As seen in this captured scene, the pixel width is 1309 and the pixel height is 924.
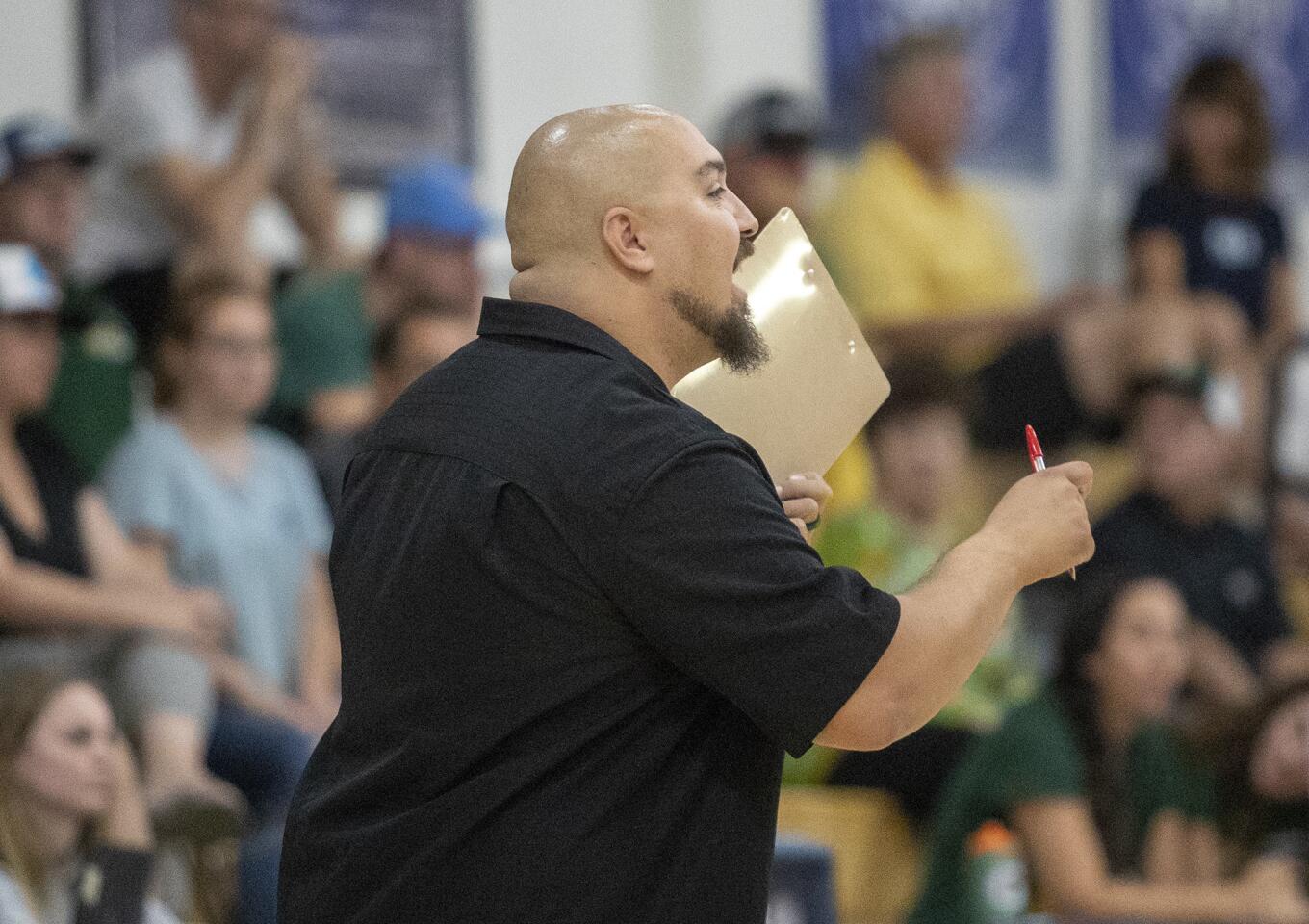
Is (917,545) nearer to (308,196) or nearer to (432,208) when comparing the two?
(432,208)

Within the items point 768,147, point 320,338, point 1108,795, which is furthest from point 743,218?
point 768,147

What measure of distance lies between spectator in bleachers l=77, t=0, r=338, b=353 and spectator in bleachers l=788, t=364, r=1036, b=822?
159 cm

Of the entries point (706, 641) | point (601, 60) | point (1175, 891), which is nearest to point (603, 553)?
point (706, 641)

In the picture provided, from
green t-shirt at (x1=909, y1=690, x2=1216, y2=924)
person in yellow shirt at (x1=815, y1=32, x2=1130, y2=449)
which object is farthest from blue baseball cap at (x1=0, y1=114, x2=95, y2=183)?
green t-shirt at (x1=909, y1=690, x2=1216, y2=924)

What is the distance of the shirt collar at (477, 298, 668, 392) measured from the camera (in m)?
1.76

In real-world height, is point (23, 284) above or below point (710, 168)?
below

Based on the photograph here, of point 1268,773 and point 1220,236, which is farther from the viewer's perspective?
point 1220,236

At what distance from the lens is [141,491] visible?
13.3 feet

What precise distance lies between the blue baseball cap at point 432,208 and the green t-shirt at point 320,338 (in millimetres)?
180

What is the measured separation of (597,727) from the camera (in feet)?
5.44

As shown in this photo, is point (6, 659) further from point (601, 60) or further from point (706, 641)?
point (601, 60)

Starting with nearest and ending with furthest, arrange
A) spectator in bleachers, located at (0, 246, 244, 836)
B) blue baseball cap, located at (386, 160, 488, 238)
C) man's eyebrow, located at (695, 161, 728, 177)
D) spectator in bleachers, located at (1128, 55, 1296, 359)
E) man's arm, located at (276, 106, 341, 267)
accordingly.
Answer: man's eyebrow, located at (695, 161, 728, 177) < spectator in bleachers, located at (0, 246, 244, 836) < blue baseball cap, located at (386, 160, 488, 238) < man's arm, located at (276, 106, 341, 267) < spectator in bleachers, located at (1128, 55, 1296, 359)

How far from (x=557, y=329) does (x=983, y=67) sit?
17.1 ft

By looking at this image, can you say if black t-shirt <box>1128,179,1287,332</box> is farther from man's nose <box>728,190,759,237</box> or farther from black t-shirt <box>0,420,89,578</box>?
man's nose <box>728,190,759,237</box>
